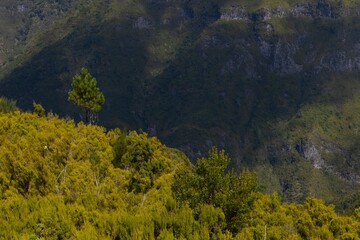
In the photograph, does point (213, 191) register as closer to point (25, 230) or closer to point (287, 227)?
point (287, 227)

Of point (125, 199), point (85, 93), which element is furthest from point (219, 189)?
point (85, 93)

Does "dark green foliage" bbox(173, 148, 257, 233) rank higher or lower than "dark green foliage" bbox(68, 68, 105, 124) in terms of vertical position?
lower

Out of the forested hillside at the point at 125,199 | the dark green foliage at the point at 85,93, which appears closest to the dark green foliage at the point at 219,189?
the forested hillside at the point at 125,199

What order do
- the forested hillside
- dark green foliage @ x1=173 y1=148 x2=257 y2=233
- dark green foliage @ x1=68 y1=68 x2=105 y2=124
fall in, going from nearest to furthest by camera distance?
1. the forested hillside
2. dark green foliage @ x1=173 y1=148 x2=257 y2=233
3. dark green foliage @ x1=68 y1=68 x2=105 y2=124

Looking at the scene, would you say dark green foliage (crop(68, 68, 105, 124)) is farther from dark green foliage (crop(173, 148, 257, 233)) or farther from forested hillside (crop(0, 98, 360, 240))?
dark green foliage (crop(173, 148, 257, 233))

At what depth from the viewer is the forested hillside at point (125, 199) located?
37.5 m

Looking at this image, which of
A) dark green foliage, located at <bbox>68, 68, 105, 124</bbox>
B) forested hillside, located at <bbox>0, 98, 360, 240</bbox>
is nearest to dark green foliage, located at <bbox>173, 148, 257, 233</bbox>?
forested hillside, located at <bbox>0, 98, 360, 240</bbox>

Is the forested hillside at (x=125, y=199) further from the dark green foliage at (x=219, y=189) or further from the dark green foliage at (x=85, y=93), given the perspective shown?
the dark green foliage at (x=85, y=93)

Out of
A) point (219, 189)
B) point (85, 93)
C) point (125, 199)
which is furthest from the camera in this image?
point (85, 93)

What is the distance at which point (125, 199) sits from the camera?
4603cm

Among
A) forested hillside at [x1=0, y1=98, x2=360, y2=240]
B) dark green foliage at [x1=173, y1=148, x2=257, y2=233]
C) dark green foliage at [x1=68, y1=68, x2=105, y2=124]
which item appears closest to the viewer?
forested hillside at [x1=0, y1=98, x2=360, y2=240]

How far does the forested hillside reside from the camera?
37531 mm

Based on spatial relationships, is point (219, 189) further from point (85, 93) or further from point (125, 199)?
point (85, 93)

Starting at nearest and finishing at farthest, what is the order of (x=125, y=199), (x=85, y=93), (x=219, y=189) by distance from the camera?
(x=219, y=189), (x=125, y=199), (x=85, y=93)
